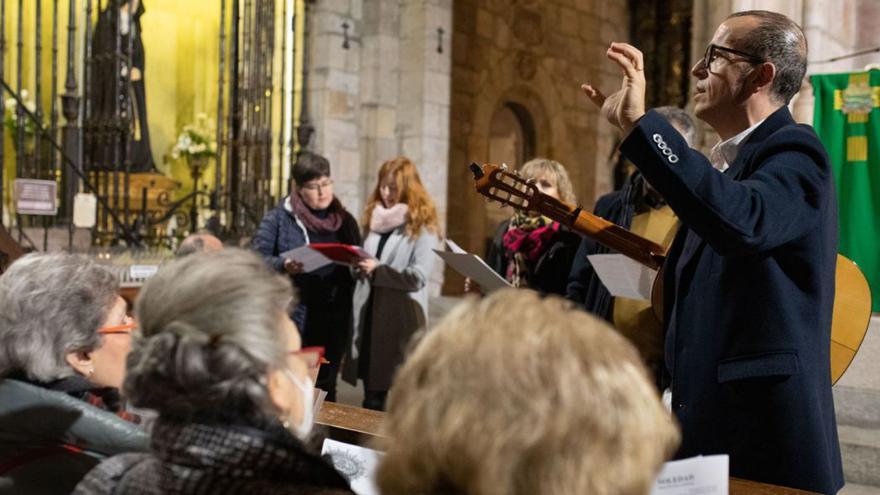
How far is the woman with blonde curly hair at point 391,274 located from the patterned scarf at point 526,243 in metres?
0.73

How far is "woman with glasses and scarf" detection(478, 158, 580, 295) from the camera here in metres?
3.63

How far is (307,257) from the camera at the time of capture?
3.96 m

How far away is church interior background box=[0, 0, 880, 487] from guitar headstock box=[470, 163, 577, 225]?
2421mm

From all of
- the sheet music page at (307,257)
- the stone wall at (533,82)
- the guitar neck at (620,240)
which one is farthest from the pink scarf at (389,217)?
the stone wall at (533,82)

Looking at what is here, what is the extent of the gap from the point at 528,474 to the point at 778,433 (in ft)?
3.96

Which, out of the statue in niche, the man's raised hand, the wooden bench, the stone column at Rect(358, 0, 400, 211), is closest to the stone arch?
the stone column at Rect(358, 0, 400, 211)

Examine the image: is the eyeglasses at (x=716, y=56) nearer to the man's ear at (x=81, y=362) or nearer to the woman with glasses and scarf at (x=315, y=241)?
the man's ear at (x=81, y=362)

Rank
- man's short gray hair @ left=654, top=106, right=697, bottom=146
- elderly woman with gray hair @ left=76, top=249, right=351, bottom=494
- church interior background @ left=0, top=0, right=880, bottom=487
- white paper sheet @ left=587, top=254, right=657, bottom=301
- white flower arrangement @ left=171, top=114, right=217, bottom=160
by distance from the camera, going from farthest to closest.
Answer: white flower arrangement @ left=171, top=114, right=217, bottom=160 → church interior background @ left=0, top=0, right=880, bottom=487 → man's short gray hair @ left=654, top=106, right=697, bottom=146 → white paper sheet @ left=587, top=254, right=657, bottom=301 → elderly woman with gray hair @ left=76, top=249, right=351, bottom=494

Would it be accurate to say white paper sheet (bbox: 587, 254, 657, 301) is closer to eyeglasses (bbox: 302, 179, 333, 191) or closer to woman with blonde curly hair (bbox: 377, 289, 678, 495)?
woman with blonde curly hair (bbox: 377, 289, 678, 495)

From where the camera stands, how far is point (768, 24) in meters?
1.87

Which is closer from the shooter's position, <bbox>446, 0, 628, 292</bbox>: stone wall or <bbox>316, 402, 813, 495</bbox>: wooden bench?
<bbox>316, 402, 813, 495</bbox>: wooden bench

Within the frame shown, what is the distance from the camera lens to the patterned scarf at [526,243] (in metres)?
3.66

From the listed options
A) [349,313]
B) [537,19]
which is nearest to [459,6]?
[537,19]

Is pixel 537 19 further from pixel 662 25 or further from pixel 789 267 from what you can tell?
pixel 789 267
